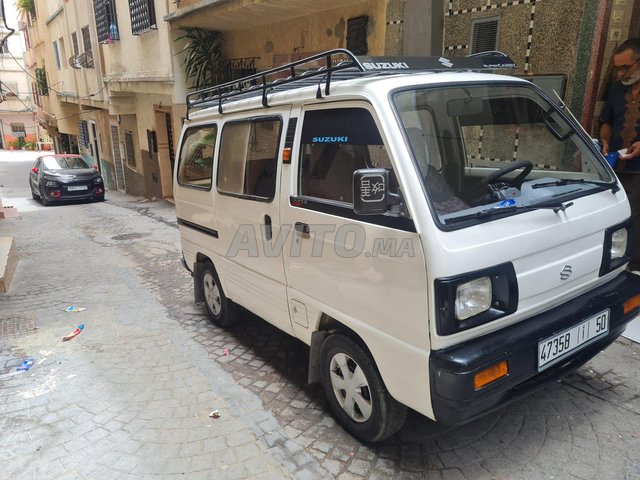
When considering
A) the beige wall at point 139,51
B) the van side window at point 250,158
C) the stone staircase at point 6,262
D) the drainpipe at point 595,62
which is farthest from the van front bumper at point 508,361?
the beige wall at point 139,51

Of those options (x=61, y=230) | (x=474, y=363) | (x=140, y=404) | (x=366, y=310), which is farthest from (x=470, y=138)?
(x=61, y=230)

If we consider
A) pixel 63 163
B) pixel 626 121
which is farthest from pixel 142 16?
pixel 626 121

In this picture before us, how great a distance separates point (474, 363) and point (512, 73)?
4205 millimetres

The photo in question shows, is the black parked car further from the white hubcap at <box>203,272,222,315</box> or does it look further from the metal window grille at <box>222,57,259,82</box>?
the white hubcap at <box>203,272,222,315</box>

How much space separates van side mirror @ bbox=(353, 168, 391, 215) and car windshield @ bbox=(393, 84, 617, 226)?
0.23 m

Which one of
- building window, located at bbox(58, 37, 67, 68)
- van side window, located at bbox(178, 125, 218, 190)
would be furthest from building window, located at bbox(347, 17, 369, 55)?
building window, located at bbox(58, 37, 67, 68)

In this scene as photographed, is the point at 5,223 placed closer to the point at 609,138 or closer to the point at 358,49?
the point at 358,49

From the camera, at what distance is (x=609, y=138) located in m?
4.56

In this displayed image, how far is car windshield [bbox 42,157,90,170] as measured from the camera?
15383mm

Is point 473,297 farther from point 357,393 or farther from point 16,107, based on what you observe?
point 16,107

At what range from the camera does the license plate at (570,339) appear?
2.44 m

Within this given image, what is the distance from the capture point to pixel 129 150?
1825 centimetres

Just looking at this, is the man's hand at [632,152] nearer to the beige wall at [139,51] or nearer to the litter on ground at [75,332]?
the litter on ground at [75,332]

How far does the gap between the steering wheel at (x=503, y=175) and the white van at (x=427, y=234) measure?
14mm
